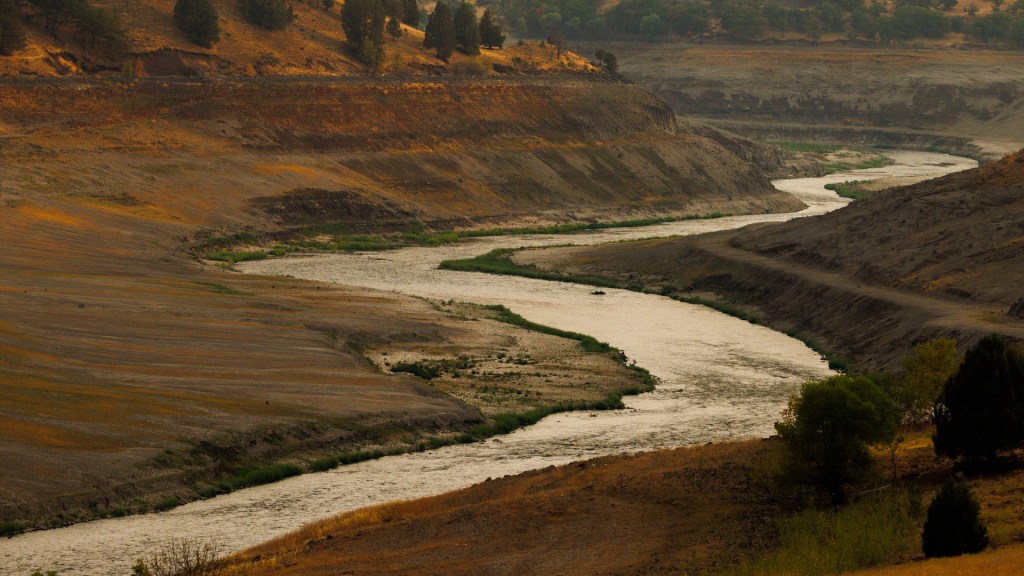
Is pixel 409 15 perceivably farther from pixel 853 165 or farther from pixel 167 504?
pixel 167 504

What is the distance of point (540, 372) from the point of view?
59188mm

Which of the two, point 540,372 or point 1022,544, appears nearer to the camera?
point 1022,544

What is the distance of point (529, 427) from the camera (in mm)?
52062

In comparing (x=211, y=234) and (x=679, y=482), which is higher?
(x=679, y=482)

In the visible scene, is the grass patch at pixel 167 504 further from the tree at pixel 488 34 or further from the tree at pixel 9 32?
the tree at pixel 488 34

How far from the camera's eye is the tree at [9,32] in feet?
343

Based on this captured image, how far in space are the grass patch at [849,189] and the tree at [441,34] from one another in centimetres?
3850

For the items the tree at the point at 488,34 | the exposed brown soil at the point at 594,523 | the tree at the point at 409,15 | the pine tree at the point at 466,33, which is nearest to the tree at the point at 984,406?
the exposed brown soil at the point at 594,523

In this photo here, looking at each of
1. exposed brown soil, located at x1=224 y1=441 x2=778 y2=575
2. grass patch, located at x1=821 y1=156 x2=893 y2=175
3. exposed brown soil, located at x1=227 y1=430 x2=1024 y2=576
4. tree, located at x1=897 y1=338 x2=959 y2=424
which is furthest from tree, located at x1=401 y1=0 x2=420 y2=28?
exposed brown soil, located at x1=224 y1=441 x2=778 y2=575

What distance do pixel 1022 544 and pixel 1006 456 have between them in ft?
27.5

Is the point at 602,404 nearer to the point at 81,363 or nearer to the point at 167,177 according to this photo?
the point at 81,363

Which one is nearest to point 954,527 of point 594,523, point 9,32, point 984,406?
point 984,406

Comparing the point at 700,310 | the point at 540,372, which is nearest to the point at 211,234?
the point at 700,310

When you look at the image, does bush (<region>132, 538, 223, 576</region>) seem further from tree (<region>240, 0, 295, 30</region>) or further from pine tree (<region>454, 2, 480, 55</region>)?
pine tree (<region>454, 2, 480, 55</region>)
